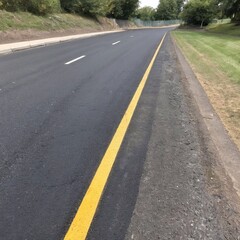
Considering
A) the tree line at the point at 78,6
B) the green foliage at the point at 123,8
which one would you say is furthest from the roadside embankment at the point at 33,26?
the green foliage at the point at 123,8

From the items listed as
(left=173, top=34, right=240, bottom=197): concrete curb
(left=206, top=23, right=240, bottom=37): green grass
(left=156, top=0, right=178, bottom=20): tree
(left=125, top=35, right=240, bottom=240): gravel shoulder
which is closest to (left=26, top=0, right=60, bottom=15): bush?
(left=206, top=23, right=240, bottom=37): green grass

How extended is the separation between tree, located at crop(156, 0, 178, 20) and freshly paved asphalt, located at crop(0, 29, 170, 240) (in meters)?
117

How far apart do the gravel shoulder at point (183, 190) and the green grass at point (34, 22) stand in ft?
71.6

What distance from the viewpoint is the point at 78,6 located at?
48.5 metres

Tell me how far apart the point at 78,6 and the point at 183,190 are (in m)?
48.8

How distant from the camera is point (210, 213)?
10.7 ft

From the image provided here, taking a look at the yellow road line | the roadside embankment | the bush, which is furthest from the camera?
the bush

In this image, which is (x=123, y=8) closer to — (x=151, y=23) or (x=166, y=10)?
(x=151, y=23)

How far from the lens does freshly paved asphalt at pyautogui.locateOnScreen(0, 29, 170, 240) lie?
3086mm

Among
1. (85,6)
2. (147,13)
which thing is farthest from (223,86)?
(147,13)

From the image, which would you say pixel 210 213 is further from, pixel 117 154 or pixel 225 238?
pixel 117 154

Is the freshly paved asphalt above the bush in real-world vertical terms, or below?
above

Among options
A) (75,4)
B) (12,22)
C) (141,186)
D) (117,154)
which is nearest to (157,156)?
(117,154)

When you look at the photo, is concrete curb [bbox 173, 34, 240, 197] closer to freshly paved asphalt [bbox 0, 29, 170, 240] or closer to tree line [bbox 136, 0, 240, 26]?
freshly paved asphalt [bbox 0, 29, 170, 240]
